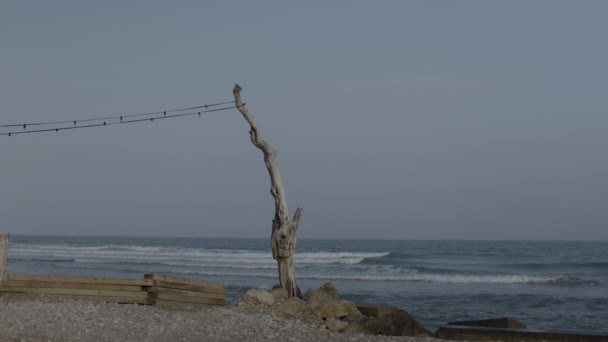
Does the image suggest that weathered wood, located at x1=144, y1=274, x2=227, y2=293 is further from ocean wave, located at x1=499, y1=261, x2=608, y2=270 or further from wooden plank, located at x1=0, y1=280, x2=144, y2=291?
ocean wave, located at x1=499, y1=261, x2=608, y2=270

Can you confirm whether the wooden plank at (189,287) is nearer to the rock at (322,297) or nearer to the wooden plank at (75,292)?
the wooden plank at (75,292)

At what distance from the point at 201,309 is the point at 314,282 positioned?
2003 centimetres

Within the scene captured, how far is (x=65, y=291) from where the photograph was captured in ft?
47.7

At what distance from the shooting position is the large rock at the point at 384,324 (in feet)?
42.1

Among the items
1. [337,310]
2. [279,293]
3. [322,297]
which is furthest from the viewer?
[279,293]

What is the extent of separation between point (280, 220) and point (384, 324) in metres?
3.44

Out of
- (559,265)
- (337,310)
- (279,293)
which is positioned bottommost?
(337,310)

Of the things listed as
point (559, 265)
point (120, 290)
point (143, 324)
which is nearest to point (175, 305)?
point (120, 290)

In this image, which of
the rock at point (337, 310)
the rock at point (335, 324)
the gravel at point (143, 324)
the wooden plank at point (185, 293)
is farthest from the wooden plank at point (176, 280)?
the rock at point (335, 324)

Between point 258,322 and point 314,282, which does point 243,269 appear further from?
point 258,322

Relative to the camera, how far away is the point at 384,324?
42.4 ft

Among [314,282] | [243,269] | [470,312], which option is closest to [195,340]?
[470,312]

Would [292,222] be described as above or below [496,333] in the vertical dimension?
above

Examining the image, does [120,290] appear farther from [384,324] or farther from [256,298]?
[384,324]
